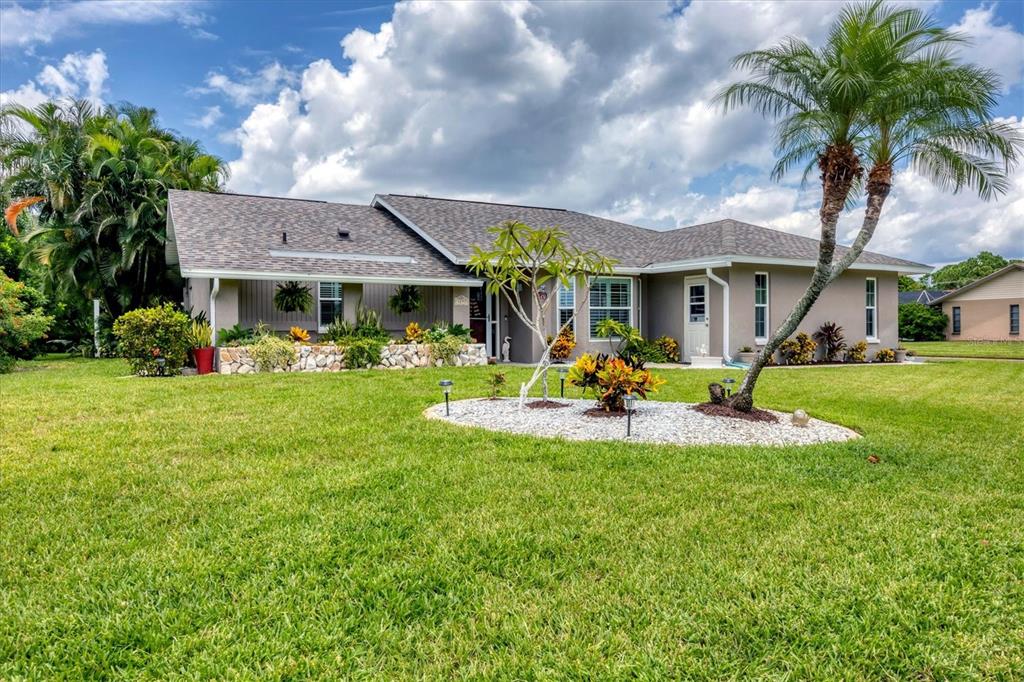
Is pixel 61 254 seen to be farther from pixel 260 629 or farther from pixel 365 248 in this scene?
pixel 260 629

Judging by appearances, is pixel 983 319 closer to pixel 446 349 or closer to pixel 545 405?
pixel 446 349

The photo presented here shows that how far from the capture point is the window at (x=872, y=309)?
1942cm

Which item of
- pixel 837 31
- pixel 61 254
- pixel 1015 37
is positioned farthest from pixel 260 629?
pixel 61 254

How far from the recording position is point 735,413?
7957mm

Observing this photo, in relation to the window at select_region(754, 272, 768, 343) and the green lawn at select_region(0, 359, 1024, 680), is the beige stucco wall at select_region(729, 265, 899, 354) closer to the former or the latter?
the window at select_region(754, 272, 768, 343)

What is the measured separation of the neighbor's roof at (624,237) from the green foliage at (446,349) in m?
2.56

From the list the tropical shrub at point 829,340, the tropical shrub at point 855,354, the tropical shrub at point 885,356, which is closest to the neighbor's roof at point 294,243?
the tropical shrub at point 829,340

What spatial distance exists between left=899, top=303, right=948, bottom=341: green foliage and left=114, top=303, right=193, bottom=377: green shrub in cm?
4015

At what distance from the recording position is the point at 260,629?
2900 millimetres

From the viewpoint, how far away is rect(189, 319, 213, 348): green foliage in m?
13.4

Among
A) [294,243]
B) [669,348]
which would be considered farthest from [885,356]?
[294,243]

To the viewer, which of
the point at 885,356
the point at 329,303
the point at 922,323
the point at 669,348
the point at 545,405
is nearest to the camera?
the point at 545,405

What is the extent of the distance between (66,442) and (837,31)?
34.8 feet

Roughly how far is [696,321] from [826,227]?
378 inches
